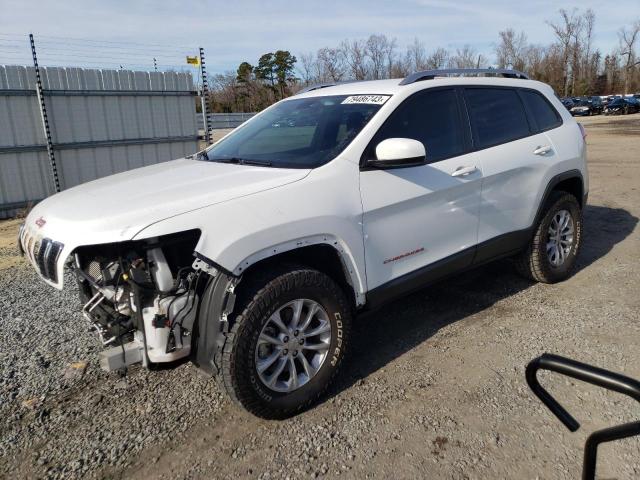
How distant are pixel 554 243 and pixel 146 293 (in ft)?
12.6

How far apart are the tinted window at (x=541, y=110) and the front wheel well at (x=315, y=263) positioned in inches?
105

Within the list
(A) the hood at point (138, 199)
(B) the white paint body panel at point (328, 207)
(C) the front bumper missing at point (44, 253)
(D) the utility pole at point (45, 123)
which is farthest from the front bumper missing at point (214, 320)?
(D) the utility pole at point (45, 123)

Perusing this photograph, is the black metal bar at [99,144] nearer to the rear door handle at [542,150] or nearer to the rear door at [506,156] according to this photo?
the rear door at [506,156]

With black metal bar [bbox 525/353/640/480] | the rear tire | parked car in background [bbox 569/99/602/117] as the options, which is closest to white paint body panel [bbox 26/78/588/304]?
the rear tire

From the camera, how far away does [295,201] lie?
2.89m

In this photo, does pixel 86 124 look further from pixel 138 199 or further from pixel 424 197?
pixel 424 197

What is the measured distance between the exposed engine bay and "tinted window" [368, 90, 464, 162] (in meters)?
1.50

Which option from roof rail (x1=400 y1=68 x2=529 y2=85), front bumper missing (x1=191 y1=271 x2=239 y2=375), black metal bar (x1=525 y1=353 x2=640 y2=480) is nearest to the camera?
black metal bar (x1=525 y1=353 x2=640 y2=480)

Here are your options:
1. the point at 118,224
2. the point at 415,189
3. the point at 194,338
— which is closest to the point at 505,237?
the point at 415,189

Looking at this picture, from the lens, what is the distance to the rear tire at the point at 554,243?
185 inches

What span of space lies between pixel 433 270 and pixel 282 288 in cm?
134

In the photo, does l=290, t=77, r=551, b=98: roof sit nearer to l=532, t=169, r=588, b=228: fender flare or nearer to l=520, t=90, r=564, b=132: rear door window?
l=520, t=90, r=564, b=132: rear door window

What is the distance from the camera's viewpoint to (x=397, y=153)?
10.2 feet

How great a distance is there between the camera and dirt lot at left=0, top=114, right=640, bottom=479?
2645 millimetres
